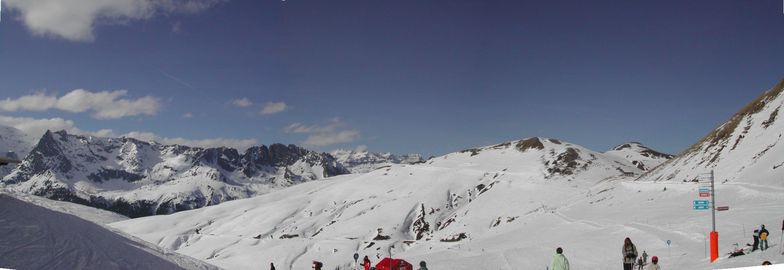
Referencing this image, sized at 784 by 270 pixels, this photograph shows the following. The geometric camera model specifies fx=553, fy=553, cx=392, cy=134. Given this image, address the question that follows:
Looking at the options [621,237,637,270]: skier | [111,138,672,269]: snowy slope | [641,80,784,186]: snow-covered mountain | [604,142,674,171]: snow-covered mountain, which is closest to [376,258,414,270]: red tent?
[621,237,637,270]: skier

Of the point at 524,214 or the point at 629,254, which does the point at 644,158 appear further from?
the point at 629,254

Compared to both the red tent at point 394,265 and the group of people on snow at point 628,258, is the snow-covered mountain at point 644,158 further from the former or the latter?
the red tent at point 394,265

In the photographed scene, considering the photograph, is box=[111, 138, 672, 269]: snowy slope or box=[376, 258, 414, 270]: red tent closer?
box=[376, 258, 414, 270]: red tent

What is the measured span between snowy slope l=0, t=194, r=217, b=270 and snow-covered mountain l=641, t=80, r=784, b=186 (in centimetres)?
5284

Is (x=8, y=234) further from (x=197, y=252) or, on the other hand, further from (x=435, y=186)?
(x=435, y=186)

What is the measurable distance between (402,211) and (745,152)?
92177 mm

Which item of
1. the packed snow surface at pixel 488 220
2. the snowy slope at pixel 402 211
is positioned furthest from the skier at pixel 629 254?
the snowy slope at pixel 402 211

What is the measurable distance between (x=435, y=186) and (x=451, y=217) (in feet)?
94.3

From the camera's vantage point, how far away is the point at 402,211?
148 metres

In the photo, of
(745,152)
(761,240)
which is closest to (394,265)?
(761,240)

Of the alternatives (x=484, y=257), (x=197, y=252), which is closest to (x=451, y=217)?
(x=197, y=252)

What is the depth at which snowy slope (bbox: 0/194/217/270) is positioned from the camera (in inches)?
713

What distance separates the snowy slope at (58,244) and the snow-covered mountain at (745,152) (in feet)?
173

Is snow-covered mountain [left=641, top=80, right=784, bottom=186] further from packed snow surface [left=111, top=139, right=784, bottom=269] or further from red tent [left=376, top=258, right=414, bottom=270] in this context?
red tent [left=376, top=258, right=414, bottom=270]
